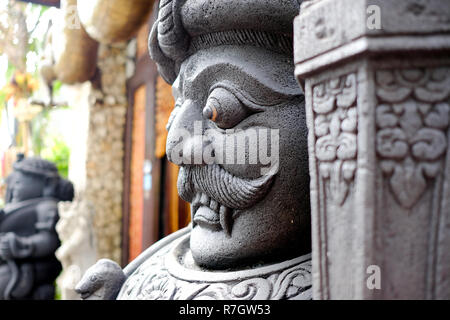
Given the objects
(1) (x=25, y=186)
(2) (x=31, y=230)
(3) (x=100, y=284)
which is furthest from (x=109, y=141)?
(3) (x=100, y=284)

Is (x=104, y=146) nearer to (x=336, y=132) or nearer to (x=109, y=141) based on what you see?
(x=109, y=141)

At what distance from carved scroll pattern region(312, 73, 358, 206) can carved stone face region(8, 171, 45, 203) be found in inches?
119

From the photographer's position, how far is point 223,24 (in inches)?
43.4

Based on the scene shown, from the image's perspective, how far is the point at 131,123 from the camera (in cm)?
411

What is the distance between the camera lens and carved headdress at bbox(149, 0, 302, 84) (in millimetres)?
1062

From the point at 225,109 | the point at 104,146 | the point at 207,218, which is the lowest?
the point at 207,218

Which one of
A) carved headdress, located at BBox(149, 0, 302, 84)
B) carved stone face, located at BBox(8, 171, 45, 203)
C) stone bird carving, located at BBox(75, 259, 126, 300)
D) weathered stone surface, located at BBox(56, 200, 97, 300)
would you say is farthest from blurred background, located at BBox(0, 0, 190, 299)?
stone bird carving, located at BBox(75, 259, 126, 300)

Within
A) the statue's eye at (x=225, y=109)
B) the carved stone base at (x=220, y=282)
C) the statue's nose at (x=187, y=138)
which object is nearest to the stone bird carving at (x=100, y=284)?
the carved stone base at (x=220, y=282)

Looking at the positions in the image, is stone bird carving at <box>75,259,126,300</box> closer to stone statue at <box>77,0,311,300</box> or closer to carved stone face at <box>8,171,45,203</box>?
stone statue at <box>77,0,311,300</box>

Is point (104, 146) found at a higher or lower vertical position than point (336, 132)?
higher

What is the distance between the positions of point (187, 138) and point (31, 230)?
2.46 meters

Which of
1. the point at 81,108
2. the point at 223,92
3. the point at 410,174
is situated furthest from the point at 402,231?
the point at 81,108

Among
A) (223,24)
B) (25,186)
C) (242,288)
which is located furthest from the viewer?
(25,186)

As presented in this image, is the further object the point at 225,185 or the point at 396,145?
the point at 225,185
